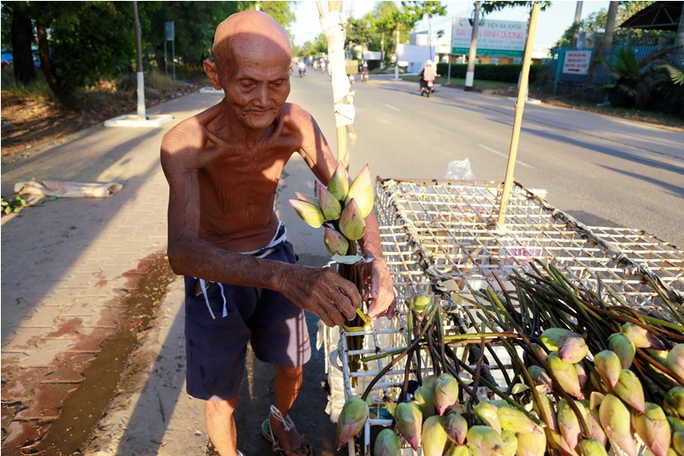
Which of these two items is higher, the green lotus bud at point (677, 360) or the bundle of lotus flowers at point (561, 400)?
the green lotus bud at point (677, 360)

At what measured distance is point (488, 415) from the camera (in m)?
0.85

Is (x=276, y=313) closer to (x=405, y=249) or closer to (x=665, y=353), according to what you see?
(x=405, y=249)

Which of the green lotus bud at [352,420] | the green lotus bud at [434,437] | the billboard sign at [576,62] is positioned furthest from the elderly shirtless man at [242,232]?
the billboard sign at [576,62]

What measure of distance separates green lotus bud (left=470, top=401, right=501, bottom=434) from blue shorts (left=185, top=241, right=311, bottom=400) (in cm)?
119

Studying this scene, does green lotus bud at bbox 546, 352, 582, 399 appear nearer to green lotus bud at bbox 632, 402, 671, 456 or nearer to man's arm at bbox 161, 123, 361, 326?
green lotus bud at bbox 632, 402, 671, 456

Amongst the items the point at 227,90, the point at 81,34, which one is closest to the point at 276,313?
the point at 227,90

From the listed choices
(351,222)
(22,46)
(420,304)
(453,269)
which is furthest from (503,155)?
(22,46)

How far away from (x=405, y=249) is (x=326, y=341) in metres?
0.63

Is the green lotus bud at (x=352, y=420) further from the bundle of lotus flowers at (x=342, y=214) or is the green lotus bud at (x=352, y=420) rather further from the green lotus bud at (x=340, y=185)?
the green lotus bud at (x=340, y=185)

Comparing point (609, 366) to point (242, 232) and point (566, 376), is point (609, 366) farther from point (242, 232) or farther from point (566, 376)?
point (242, 232)

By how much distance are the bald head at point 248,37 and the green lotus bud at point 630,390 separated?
1.27 m

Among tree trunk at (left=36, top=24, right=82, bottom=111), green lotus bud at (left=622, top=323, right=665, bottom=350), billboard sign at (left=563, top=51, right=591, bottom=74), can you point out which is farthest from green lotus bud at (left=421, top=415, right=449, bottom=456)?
billboard sign at (left=563, top=51, right=591, bottom=74)

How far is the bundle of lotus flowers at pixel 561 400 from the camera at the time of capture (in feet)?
2.74

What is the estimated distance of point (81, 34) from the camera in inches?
424
